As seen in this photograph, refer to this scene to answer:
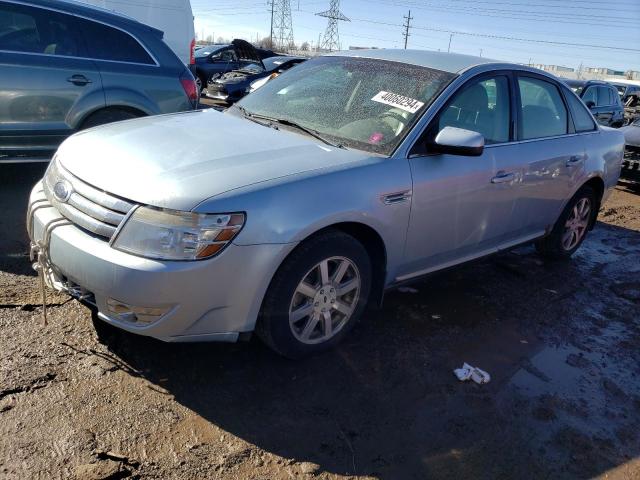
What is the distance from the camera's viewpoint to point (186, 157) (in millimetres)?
2793

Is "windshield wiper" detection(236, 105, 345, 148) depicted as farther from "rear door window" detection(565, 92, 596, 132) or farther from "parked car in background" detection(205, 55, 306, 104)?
"parked car in background" detection(205, 55, 306, 104)

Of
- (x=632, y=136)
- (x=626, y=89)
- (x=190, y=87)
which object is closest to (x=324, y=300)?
(x=190, y=87)

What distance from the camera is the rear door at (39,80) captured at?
4848 millimetres

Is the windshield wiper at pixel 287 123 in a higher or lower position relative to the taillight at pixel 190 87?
higher

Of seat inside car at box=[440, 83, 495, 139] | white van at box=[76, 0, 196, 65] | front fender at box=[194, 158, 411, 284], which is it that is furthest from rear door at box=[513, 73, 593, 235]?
white van at box=[76, 0, 196, 65]

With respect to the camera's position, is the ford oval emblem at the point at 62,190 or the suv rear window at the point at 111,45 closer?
the ford oval emblem at the point at 62,190

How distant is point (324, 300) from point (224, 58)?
619 inches

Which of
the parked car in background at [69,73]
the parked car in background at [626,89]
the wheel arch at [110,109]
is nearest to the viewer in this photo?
the parked car in background at [69,73]

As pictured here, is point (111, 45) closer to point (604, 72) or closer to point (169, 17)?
point (169, 17)

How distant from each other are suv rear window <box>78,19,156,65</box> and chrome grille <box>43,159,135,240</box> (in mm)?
2961

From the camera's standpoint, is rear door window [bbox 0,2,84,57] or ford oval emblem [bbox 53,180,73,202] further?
rear door window [bbox 0,2,84,57]

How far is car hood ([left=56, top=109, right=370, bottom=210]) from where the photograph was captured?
2.52m

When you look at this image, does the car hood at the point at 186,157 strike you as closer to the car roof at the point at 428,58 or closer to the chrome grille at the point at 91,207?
the chrome grille at the point at 91,207

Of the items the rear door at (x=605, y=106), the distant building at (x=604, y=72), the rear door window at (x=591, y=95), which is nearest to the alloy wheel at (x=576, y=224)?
the rear door window at (x=591, y=95)
